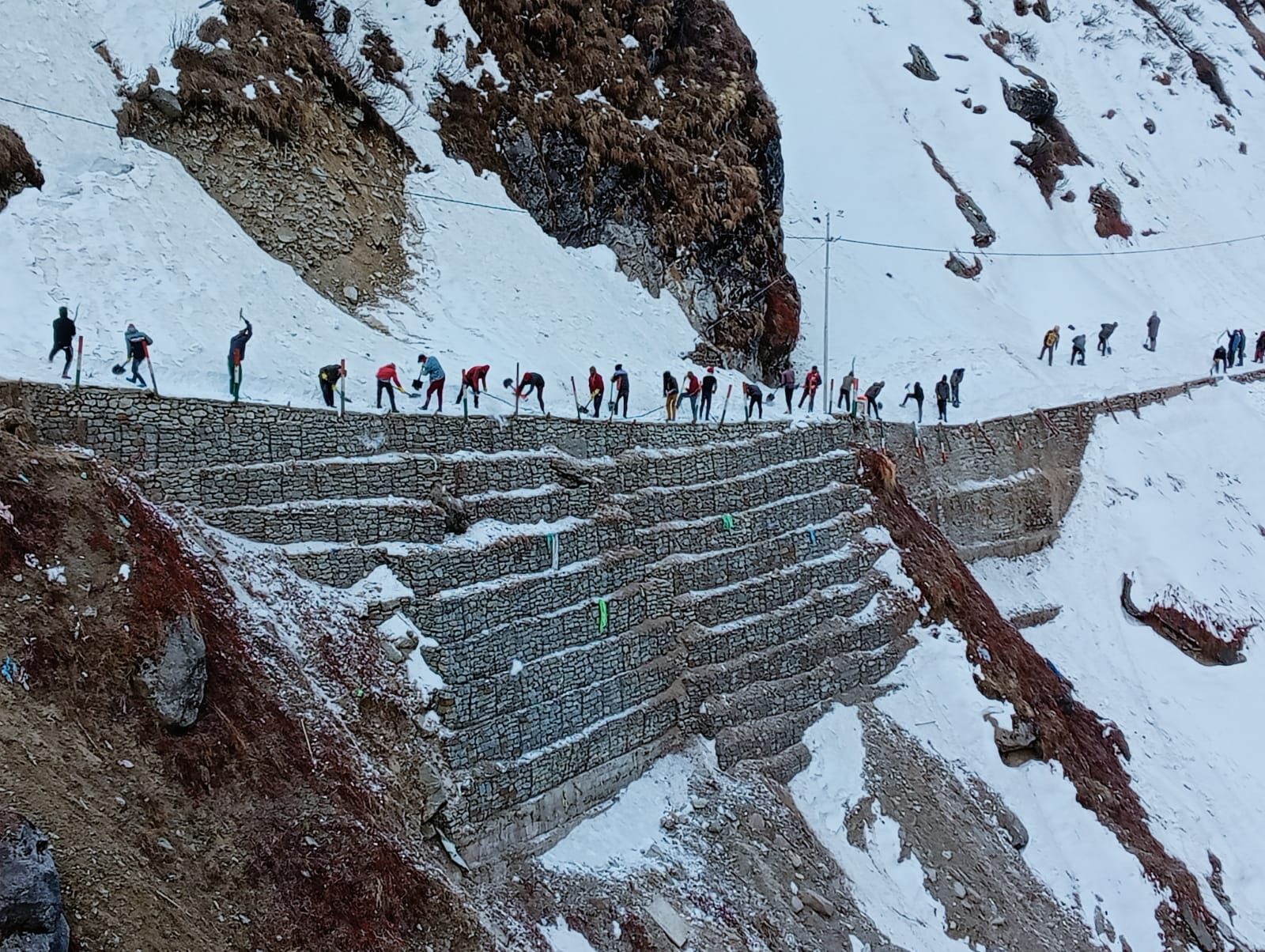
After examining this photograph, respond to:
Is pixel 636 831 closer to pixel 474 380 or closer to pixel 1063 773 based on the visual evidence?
pixel 474 380

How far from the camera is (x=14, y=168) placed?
17359 mm

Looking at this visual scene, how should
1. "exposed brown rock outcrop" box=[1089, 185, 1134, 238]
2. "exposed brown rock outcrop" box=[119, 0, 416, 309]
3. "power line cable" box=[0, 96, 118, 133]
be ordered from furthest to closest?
"exposed brown rock outcrop" box=[1089, 185, 1134, 238] < "exposed brown rock outcrop" box=[119, 0, 416, 309] < "power line cable" box=[0, 96, 118, 133]

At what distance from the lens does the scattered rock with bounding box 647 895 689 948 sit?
1358cm

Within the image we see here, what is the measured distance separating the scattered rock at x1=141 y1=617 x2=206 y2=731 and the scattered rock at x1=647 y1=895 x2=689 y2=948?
24.1 ft

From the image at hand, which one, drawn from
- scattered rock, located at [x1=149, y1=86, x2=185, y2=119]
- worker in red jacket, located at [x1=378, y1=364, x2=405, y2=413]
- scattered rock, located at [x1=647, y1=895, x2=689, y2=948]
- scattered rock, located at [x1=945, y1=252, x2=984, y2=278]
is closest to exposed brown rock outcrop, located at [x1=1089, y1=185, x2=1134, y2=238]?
scattered rock, located at [x1=945, y1=252, x2=984, y2=278]

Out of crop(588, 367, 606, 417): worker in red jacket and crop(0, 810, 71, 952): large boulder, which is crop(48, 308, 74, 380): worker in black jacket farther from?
crop(588, 367, 606, 417): worker in red jacket

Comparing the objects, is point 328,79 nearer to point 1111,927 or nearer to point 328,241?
point 328,241

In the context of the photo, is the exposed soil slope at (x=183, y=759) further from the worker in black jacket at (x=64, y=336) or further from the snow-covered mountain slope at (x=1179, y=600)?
the snow-covered mountain slope at (x=1179, y=600)

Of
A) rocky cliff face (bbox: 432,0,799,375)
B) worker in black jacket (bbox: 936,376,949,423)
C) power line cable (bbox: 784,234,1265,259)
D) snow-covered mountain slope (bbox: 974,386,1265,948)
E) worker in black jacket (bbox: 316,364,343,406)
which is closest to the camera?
worker in black jacket (bbox: 316,364,343,406)

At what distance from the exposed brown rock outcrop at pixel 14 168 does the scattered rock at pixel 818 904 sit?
62.4 feet

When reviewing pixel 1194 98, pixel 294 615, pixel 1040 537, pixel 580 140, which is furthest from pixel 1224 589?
pixel 1194 98

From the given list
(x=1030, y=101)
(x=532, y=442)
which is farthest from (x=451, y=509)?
(x=1030, y=101)

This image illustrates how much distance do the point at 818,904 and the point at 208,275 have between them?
650 inches

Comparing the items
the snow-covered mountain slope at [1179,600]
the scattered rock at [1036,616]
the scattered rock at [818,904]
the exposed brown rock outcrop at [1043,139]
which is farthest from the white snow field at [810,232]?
the scattered rock at [818,904]
